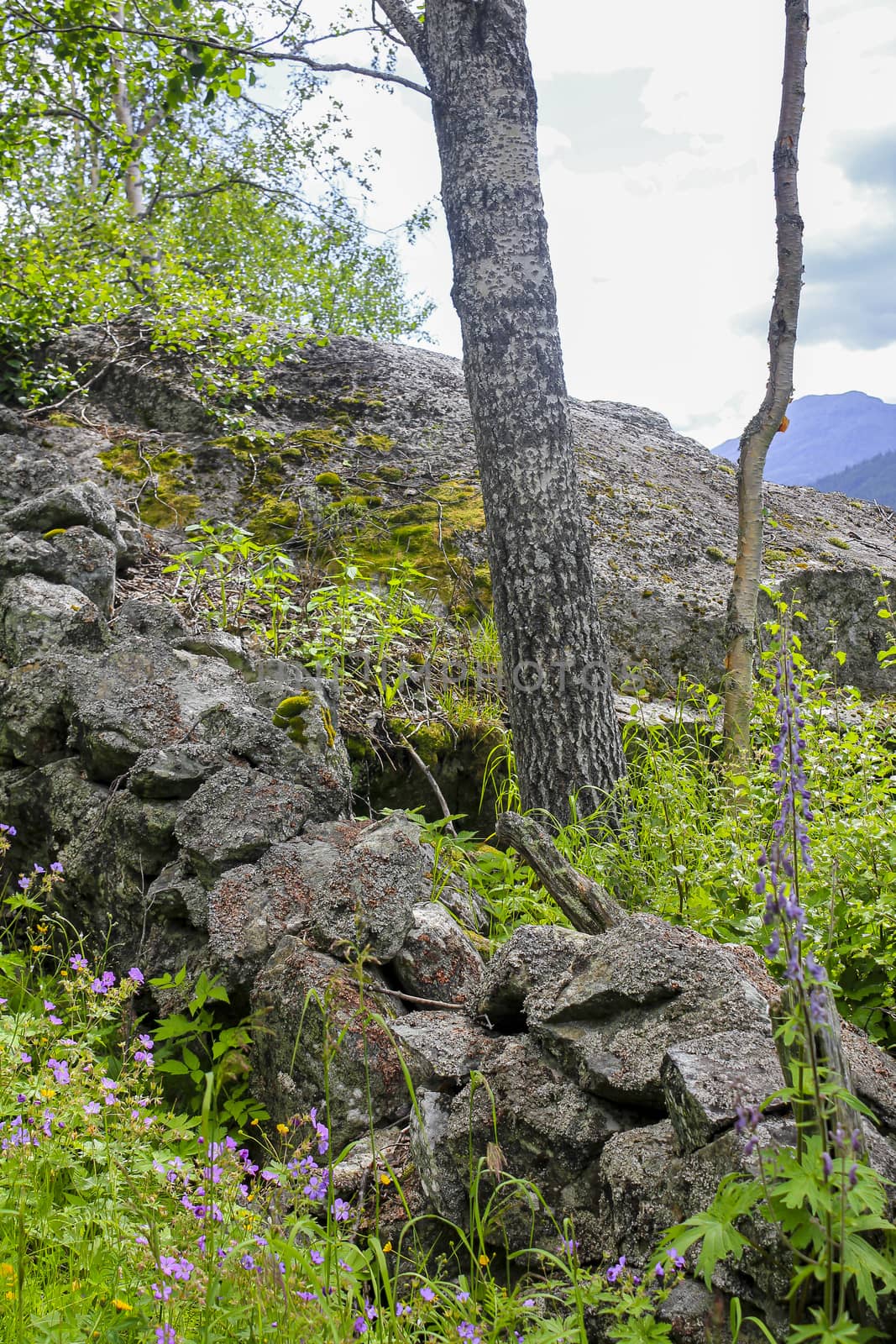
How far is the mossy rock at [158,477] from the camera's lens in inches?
271

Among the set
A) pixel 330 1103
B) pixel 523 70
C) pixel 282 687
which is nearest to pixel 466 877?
pixel 282 687

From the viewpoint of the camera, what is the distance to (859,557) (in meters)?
7.38

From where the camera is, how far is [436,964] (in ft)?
9.08

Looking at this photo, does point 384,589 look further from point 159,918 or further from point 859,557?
point 859,557

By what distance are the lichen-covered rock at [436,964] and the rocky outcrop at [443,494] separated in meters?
3.51

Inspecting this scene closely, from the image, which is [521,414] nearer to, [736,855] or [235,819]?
[736,855]

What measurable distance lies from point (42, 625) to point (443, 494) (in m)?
3.83

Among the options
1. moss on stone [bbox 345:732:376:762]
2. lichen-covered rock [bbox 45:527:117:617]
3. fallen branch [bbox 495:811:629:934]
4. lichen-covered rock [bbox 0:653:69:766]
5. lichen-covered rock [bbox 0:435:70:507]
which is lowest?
fallen branch [bbox 495:811:629:934]

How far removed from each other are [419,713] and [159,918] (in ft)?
7.82

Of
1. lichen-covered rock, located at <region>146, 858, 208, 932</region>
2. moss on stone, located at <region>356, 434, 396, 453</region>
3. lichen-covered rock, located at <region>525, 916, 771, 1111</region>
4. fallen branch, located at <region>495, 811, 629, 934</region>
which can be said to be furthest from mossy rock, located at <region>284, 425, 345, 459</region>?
lichen-covered rock, located at <region>525, 916, 771, 1111</region>

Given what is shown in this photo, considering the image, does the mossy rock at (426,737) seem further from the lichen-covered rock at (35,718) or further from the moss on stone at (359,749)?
the lichen-covered rock at (35,718)

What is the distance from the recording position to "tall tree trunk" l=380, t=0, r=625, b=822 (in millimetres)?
4445

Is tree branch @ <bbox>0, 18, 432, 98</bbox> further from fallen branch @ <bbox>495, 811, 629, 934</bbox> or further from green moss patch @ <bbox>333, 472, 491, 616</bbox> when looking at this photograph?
fallen branch @ <bbox>495, 811, 629, 934</bbox>

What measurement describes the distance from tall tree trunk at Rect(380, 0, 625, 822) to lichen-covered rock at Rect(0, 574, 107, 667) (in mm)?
2078
